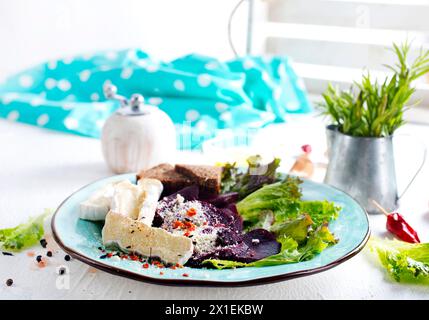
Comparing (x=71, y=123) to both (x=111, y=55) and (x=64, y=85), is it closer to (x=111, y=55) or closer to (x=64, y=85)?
(x=64, y=85)

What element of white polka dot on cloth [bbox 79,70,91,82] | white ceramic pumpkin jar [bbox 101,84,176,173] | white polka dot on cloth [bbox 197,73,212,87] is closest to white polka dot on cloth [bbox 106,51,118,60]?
white polka dot on cloth [bbox 79,70,91,82]

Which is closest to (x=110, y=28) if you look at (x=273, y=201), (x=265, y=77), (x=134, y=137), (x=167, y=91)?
(x=167, y=91)

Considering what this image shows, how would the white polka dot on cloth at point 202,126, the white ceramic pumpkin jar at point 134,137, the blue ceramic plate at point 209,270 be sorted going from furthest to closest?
1. the white polka dot on cloth at point 202,126
2. the white ceramic pumpkin jar at point 134,137
3. the blue ceramic plate at point 209,270

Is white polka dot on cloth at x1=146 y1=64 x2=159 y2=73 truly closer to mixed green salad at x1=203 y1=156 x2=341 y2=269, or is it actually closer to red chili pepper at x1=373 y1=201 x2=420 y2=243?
mixed green salad at x1=203 y1=156 x2=341 y2=269

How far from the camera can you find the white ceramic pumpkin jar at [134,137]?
1144 mm

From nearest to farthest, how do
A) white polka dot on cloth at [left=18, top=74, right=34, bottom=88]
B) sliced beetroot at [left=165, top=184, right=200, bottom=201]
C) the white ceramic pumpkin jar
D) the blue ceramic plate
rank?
the blue ceramic plate → sliced beetroot at [left=165, top=184, right=200, bottom=201] → the white ceramic pumpkin jar → white polka dot on cloth at [left=18, top=74, right=34, bottom=88]

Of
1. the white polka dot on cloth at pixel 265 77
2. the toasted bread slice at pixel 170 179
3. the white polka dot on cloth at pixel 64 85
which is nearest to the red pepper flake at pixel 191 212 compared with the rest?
the toasted bread slice at pixel 170 179

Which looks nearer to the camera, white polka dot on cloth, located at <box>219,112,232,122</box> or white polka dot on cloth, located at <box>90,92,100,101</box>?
white polka dot on cloth, located at <box>219,112,232,122</box>

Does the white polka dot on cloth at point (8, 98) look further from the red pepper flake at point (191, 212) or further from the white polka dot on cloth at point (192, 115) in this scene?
the red pepper flake at point (191, 212)

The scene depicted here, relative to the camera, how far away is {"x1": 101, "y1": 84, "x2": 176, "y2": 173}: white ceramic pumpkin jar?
1144 mm

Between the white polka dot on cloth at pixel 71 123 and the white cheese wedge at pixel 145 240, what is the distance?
2.70 feet

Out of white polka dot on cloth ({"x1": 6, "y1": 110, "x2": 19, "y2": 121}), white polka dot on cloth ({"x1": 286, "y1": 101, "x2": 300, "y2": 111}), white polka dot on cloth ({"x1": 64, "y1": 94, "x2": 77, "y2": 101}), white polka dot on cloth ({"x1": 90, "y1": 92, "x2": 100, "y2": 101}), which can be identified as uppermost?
white polka dot on cloth ({"x1": 90, "y1": 92, "x2": 100, "y2": 101})

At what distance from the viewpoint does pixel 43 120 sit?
5.12 feet

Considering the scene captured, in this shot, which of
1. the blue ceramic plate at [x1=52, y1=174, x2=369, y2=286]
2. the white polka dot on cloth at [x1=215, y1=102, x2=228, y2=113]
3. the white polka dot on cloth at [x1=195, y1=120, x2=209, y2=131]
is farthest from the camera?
the white polka dot on cloth at [x1=215, y1=102, x2=228, y2=113]
